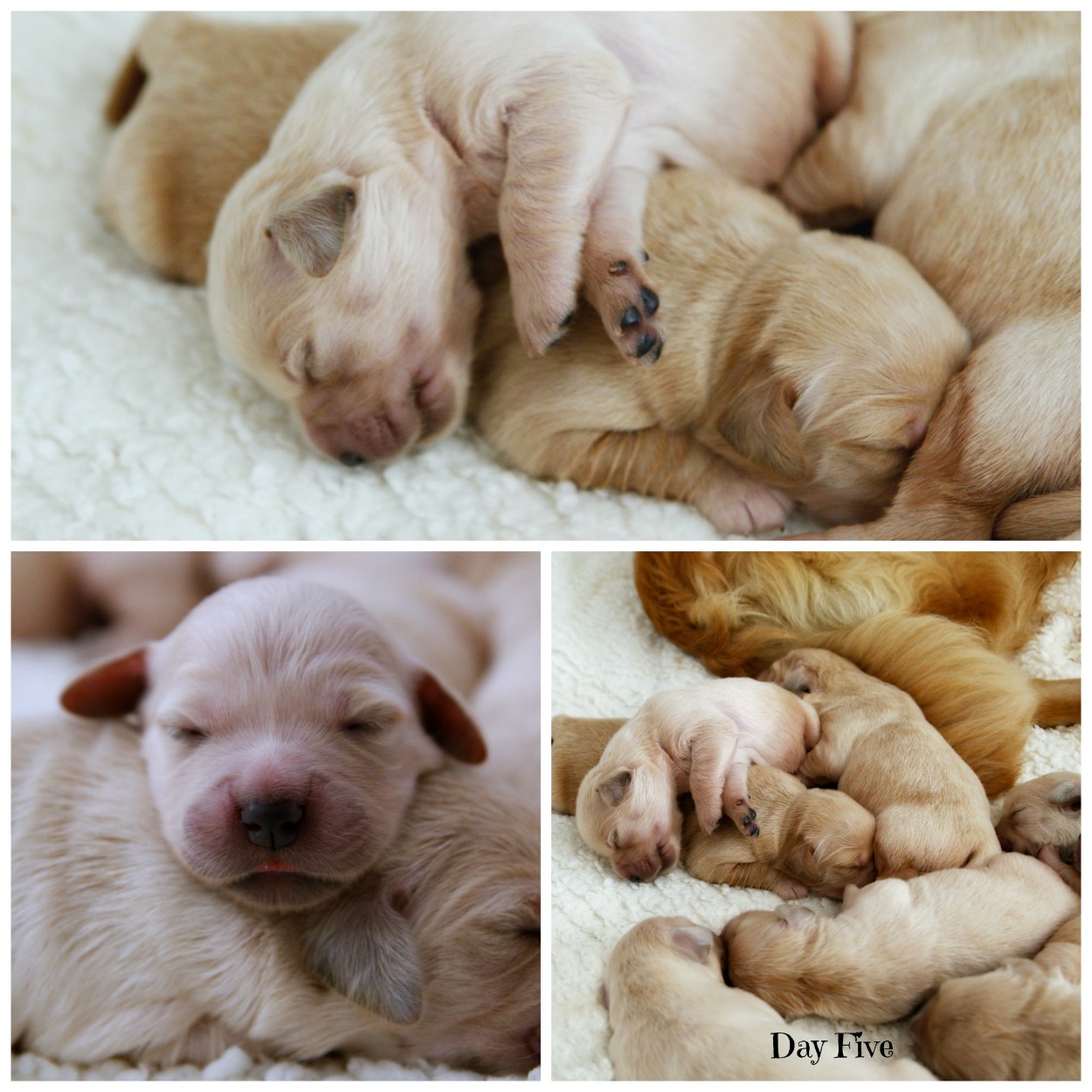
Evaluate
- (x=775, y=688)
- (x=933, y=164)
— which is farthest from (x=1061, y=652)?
(x=933, y=164)

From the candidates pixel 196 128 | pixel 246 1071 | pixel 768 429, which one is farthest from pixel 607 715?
pixel 196 128

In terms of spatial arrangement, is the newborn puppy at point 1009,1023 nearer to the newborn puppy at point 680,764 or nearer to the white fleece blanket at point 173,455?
the newborn puppy at point 680,764

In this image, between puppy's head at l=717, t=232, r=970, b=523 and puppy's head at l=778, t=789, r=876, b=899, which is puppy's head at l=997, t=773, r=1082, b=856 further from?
puppy's head at l=717, t=232, r=970, b=523

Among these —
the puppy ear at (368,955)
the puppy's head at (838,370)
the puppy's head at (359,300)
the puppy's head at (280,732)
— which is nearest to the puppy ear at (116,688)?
the puppy's head at (280,732)

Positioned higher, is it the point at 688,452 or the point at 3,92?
the point at 3,92

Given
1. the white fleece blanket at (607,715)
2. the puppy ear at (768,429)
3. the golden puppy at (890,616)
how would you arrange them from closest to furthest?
the white fleece blanket at (607,715)
the golden puppy at (890,616)
the puppy ear at (768,429)

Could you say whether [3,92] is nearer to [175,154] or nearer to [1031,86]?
[175,154]
